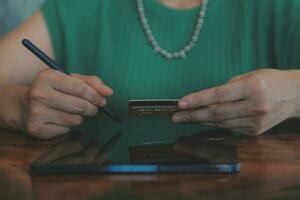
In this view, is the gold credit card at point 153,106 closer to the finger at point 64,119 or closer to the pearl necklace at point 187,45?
the finger at point 64,119

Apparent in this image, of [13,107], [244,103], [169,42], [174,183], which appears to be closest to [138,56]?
[169,42]

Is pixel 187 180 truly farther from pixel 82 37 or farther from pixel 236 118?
pixel 82 37

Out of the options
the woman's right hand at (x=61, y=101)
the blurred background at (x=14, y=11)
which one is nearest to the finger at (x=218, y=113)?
the woman's right hand at (x=61, y=101)

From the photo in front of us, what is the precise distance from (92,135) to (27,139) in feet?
0.35

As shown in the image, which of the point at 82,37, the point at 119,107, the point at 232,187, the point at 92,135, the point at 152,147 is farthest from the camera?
the point at 82,37

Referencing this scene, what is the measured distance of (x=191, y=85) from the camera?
3.79ft

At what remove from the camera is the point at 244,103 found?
2.83ft

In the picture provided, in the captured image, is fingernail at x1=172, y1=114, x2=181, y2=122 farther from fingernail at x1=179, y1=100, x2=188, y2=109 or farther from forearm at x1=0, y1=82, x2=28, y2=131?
forearm at x1=0, y1=82, x2=28, y2=131

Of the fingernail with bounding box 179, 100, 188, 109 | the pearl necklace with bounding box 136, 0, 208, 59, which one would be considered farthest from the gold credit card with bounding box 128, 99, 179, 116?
the pearl necklace with bounding box 136, 0, 208, 59

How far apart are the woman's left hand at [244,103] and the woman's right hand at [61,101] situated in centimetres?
13

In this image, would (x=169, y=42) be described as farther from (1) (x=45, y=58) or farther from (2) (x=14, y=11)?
(2) (x=14, y=11)

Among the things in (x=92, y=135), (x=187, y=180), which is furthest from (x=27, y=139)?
(x=187, y=180)

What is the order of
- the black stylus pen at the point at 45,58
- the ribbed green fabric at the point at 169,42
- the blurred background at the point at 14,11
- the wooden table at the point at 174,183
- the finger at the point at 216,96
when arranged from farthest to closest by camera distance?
1. the blurred background at the point at 14,11
2. the ribbed green fabric at the point at 169,42
3. the black stylus pen at the point at 45,58
4. the finger at the point at 216,96
5. the wooden table at the point at 174,183

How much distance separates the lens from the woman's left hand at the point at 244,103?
85 cm
